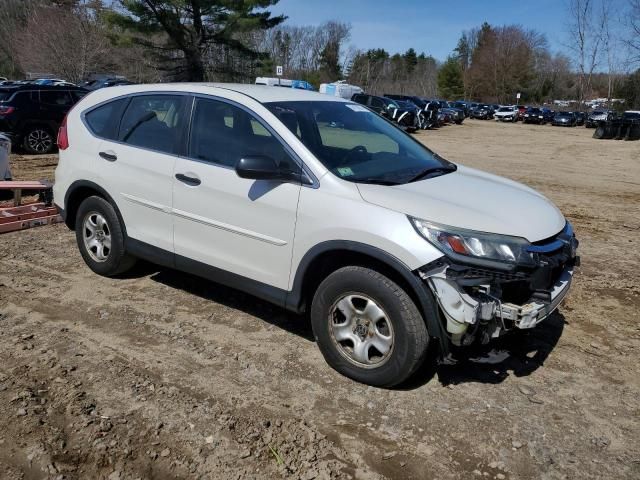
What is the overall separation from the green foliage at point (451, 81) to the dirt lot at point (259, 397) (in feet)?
289

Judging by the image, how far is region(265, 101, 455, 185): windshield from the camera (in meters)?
3.62

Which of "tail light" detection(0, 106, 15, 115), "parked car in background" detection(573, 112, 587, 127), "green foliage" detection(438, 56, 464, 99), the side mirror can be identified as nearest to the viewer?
the side mirror

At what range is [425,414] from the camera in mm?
3154

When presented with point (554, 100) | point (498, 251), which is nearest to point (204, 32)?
point (498, 251)

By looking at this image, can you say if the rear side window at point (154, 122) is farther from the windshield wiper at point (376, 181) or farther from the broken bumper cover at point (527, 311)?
the broken bumper cover at point (527, 311)

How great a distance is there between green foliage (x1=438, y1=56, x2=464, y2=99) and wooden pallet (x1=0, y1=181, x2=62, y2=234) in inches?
3424

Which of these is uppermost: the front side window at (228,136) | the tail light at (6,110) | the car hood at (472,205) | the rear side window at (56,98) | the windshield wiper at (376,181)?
the front side window at (228,136)

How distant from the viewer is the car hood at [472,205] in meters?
3.12

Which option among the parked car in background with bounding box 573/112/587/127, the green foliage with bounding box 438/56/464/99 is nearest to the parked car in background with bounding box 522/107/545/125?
the parked car in background with bounding box 573/112/587/127

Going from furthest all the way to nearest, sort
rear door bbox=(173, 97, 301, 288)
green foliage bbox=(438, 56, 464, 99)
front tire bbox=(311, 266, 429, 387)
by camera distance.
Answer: green foliage bbox=(438, 56, 464, 99)
rear door bbox=(173, 97, 301, 288)
front tire bbox=(311, 266, 429, 387)

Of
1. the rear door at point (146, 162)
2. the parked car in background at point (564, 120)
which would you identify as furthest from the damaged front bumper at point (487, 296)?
the parked car in background at point (564, 120)

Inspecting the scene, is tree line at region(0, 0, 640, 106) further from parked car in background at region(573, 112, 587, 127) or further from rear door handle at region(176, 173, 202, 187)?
rear door handle at region(176, 173, 202, 187)

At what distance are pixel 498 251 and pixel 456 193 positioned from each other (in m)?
0.60

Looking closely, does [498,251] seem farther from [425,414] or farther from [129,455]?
[129,455]
